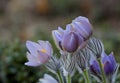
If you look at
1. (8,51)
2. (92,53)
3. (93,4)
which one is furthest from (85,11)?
(92,53)

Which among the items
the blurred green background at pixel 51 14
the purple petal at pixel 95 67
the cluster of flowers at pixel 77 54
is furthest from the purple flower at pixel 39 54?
the blurred green background at pixel 51 14

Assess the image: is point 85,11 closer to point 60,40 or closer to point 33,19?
point 33,19

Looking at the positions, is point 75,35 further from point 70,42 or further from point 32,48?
point 32,48

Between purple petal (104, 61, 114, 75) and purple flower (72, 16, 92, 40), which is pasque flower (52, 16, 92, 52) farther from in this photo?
purple petal (104, 61, 114, 75)

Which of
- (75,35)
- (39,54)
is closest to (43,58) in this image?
(39,54)

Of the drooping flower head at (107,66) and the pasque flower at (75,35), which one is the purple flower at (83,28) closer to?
the pasque flower at (75,35)

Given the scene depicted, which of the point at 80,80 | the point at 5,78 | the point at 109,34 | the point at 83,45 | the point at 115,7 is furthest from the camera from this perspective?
the point at 115,7

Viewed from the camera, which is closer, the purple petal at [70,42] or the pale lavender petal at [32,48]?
the purple petal at [70,42]
